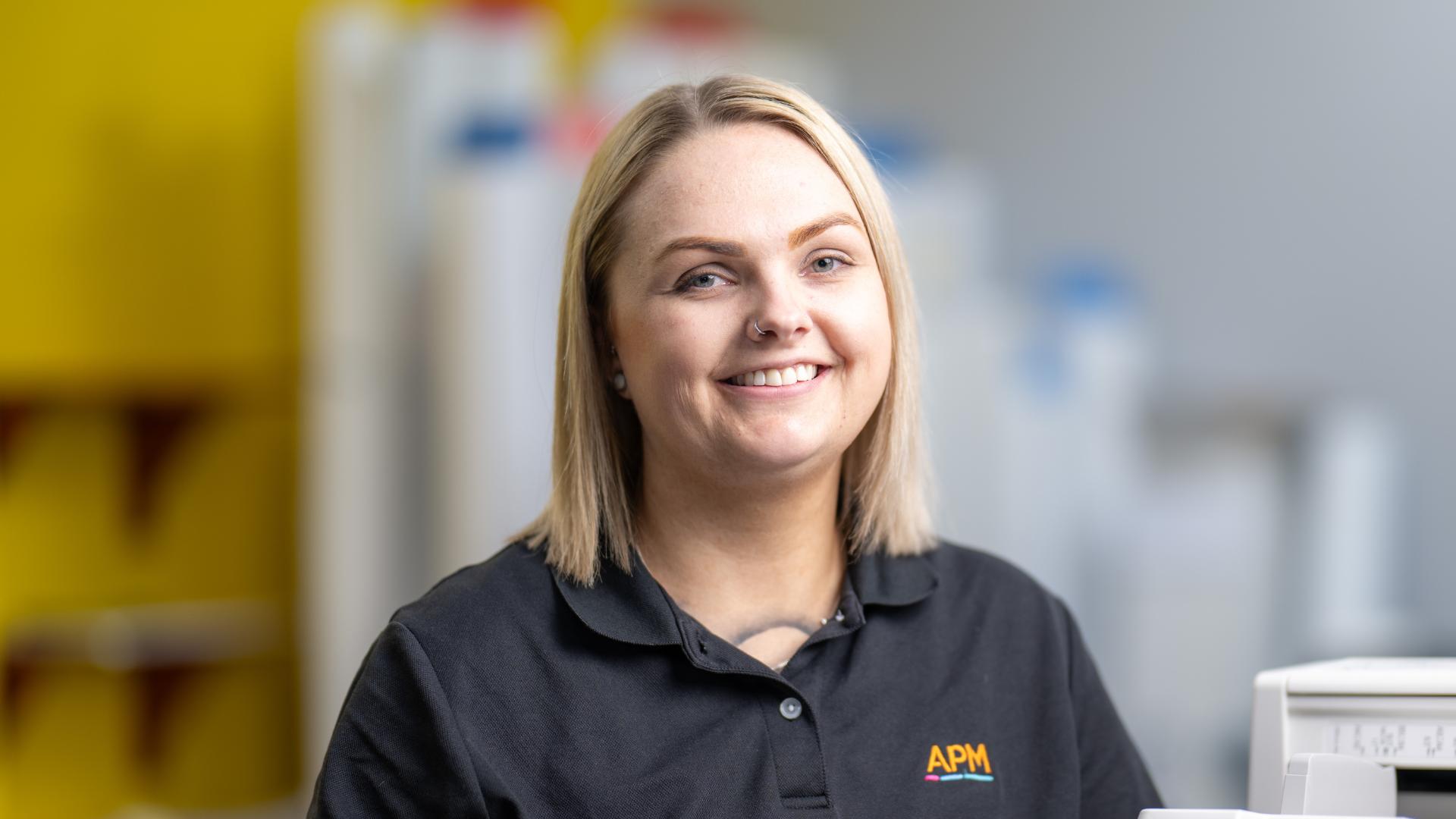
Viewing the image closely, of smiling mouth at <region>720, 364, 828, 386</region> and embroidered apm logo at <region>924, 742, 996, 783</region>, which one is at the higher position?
smiling mouth at <region>720, 364, 828, 386</region>

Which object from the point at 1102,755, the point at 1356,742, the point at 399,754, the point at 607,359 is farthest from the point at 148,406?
the point at 1356,742

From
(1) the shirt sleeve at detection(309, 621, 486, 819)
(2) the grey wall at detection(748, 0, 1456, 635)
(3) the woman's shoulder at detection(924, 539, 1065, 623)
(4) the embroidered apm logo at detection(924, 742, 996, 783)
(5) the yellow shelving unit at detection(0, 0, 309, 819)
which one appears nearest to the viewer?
(1) the shirt sleeve at detection(309, 621, 486, 819)

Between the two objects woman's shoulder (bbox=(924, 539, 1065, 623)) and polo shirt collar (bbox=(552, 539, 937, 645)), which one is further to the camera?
woman's shoulder (bbox=(924, 539, 1065, 623))

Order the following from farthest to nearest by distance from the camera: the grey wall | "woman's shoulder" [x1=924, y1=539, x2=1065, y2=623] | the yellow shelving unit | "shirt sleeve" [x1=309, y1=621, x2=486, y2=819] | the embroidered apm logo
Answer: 1. the grey wall
2. the yellow shelving unit
3. "woman's shoulder" [x1=924, y1=539, x2=1065, y2=623]
4. the embroidered apm logo
5. "shirt sleeve" [x1=309, y1=621, x2=486, y2=819]

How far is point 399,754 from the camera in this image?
113cm

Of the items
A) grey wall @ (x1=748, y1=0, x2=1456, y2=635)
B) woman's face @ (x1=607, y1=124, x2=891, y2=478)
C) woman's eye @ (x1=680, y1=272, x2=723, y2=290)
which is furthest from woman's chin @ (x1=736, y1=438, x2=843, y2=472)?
grey wall @ (x1=748, y1=0, x2=1456, y2=635)

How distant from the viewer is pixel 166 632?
3443 millimetres

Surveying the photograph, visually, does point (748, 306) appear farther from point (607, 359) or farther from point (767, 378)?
point (607, 359)

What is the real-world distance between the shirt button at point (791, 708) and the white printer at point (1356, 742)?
1.12 feet

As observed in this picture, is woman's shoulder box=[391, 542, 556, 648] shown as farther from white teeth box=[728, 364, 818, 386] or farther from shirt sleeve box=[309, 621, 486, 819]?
white teeth box=[728, 364, 818, 386]

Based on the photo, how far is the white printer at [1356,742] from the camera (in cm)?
115

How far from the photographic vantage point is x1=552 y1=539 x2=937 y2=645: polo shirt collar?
1.20 metres

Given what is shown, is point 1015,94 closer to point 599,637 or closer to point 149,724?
point 149,724

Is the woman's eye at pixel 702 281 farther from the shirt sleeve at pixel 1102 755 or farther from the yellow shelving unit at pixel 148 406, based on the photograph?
the yellow shelving unit at pixel 148 406
